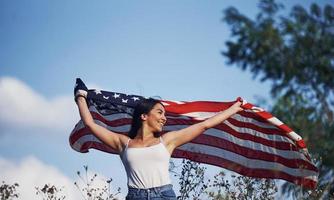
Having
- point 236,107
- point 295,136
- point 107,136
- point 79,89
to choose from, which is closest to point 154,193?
point 107,136

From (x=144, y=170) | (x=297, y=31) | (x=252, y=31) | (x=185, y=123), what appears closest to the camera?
(x=144, y=170)

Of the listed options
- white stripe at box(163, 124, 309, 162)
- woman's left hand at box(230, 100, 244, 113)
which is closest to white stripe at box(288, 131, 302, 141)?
white stripe at box(163, 124, 309, 162)

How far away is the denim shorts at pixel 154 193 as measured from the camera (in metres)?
5.16

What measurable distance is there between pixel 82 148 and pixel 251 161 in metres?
2.38

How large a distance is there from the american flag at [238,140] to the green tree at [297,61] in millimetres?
212

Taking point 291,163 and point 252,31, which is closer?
point 252,31

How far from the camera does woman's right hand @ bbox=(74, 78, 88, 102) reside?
6230 mm

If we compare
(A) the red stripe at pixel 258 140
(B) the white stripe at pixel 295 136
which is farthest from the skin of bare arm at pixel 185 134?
(A) the red stripe at pixel 258 140

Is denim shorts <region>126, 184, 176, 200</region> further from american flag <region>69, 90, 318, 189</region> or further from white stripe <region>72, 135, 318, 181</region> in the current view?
white stripe <region>72, 135, 318, 181</region>

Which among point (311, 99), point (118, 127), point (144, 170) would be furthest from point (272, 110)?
point (144, 170)

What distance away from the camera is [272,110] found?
7512 millimetres

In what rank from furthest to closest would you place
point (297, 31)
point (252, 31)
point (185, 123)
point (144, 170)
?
point (185, 123) < point (297, 31) < point (252, 31) < point (144, 170)

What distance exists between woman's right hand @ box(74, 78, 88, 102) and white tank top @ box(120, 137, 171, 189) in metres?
1.13

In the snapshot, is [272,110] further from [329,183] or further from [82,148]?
[82,148]
